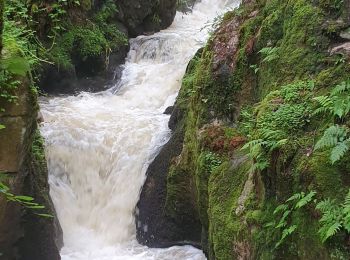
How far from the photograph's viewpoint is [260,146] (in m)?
4.36

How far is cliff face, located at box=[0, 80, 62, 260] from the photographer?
18.9ft

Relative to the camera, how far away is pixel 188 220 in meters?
8.18

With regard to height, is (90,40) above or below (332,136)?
below

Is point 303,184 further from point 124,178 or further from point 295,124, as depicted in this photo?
point 124,178

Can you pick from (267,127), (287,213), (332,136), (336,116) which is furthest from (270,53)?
(287,213)

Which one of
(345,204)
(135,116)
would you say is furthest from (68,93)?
(345,204)

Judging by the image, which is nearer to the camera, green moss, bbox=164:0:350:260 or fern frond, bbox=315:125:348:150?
fern frond, bbox=315:125:348:150

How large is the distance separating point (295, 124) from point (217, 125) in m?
2.66

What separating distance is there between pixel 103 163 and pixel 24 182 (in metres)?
3.13

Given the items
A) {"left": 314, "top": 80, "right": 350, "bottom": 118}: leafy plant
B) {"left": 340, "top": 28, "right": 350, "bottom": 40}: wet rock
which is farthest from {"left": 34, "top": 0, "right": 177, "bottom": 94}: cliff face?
{"left": 314, "top": 80, "right": 350, "bottom": 118}: leafy plant

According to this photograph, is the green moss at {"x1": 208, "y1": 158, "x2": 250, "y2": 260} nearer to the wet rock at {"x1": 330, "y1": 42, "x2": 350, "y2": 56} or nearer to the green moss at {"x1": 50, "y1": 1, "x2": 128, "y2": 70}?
the wet rock at {"x1": 330, "y1": 42, "x2": 350, "y2": 56}

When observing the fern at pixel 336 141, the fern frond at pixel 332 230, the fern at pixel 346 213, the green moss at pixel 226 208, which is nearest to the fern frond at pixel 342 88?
the fern at pixel 336 141

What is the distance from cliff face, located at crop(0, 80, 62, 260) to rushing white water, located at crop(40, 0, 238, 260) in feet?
3.03

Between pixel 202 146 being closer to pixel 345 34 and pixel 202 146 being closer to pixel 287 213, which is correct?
pixel 345 34
